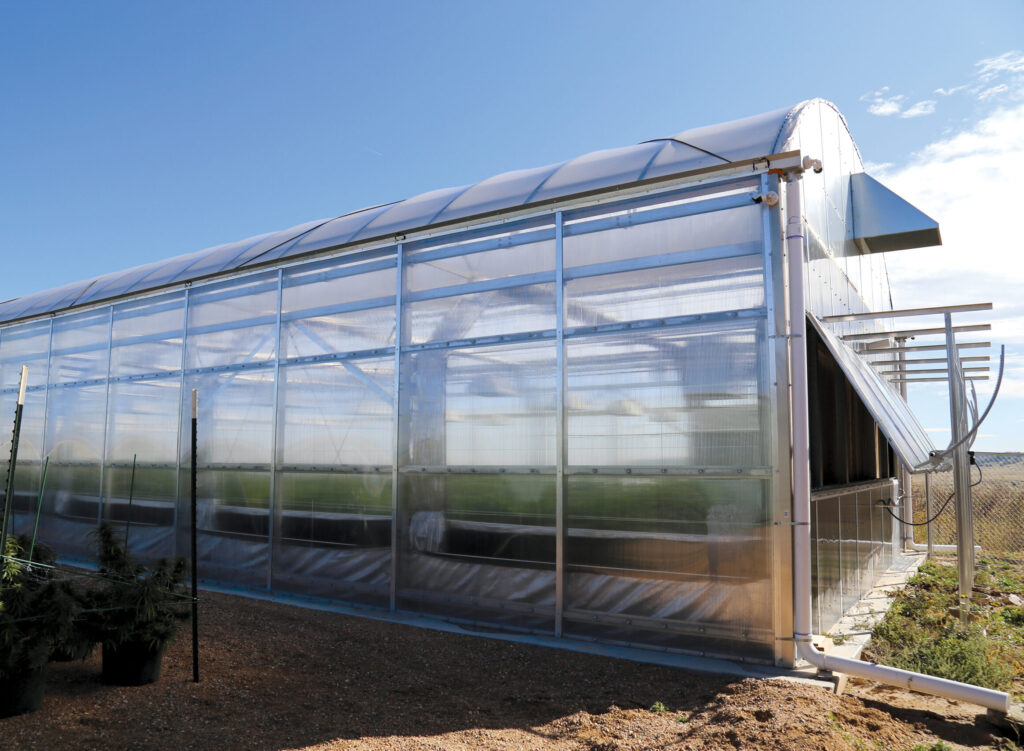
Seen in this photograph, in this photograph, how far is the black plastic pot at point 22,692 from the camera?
14.5 feet

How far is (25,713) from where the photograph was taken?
4500 mm

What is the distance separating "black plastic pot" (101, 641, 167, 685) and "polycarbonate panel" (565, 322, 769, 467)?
3.74 m

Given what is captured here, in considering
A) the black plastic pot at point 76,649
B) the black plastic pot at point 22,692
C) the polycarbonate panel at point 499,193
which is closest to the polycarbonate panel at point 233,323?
the polycarbonate panel at point 499,193

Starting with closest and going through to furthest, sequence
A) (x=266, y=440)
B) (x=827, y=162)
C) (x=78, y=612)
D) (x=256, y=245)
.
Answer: (x=78, y=612)
(x=827, y=162)
(x=266, y=440)
(x=256, y=245)

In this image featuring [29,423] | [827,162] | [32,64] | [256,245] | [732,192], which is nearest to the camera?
[732,192]

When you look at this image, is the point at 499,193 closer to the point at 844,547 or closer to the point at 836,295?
the point at 836,295

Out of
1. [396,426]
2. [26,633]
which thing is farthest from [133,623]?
[396,426]

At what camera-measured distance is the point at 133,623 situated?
495 cm

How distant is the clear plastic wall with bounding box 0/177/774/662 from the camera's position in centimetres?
620

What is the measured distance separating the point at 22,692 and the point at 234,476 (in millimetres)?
5103

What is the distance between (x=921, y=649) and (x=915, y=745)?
1.69 metres

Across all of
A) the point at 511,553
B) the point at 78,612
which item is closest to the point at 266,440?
the point at 511,553

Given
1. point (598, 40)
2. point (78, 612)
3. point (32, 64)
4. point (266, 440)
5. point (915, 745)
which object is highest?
point (32, 64)

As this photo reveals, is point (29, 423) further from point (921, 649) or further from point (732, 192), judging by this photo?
point (921, 649)
